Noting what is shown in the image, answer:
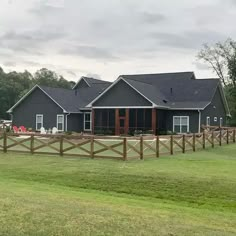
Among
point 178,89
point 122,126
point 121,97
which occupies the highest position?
point 178,89

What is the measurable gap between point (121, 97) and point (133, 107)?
144cm

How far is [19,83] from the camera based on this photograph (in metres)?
85.8

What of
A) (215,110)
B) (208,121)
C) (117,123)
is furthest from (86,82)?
(208,121)

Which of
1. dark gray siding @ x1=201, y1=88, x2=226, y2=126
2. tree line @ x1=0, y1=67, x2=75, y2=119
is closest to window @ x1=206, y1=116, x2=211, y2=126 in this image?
dark gray siding @ x1=201, y1=88, x2=226, y2=126

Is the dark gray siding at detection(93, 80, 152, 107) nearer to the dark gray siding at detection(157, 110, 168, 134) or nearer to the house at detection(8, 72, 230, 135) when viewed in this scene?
the house at detection(8, 72, 230, 135)

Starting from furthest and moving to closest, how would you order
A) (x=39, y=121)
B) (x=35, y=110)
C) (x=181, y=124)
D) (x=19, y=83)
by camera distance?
1. (x=19, y=83)
2. (x=35, y=110)
3. (x=39, y=121)
4. (x=181, y=124)

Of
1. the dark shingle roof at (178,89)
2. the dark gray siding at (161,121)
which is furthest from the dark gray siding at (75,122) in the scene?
the dark gray siding at (161,121)

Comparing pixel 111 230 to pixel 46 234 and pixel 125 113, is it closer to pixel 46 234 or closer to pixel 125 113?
pixel 46 234

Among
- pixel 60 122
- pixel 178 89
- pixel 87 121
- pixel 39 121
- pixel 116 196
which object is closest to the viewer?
pixel 116 196

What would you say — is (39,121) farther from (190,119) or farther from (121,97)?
(190,119)

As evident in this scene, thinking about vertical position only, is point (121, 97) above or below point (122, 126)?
above

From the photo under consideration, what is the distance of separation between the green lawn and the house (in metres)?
16.3

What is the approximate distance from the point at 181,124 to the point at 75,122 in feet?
32.3

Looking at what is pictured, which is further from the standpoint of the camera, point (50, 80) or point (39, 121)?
point (50, 80)
